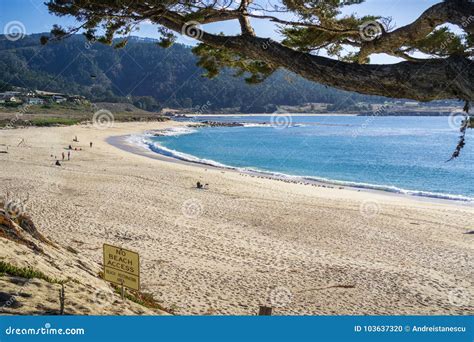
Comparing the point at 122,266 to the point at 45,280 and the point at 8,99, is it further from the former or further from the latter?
the point at 8,99

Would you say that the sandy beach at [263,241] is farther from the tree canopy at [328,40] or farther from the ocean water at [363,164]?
the ocean water at [363,164]

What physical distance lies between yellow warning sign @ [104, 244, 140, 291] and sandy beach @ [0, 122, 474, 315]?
1964 millimetres

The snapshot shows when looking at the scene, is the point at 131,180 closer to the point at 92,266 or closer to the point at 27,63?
the point at 92,266

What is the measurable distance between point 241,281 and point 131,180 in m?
13.3

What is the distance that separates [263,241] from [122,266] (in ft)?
22.7

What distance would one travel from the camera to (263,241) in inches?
453

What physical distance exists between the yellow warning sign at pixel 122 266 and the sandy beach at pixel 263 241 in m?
1.96

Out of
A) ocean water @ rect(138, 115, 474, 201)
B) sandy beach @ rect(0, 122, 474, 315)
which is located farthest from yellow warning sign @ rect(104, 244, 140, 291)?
ocean water @ rect(138, 115, 474, 201)

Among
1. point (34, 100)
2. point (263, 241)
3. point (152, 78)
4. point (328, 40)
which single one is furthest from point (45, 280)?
point (152, 78)

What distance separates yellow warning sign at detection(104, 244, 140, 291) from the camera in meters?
4.79

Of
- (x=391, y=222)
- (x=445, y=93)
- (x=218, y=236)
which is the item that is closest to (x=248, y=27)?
(x=445, y=93)

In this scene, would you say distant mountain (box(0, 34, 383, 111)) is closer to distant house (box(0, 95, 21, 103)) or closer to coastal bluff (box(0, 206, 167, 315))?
distant house (box(0, 95, 21, 103))

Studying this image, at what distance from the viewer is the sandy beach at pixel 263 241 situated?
7.89 m
